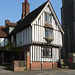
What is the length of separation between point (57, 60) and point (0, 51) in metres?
11.8

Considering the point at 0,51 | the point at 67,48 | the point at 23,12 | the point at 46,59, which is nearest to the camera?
the point at 46,59

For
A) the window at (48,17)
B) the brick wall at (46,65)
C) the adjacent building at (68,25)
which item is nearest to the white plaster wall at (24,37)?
the window at (48,17)

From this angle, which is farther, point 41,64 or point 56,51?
point 56,51

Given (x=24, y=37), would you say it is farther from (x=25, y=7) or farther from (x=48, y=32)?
(x=25, y=7)

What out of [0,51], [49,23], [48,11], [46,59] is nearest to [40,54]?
[46,59]

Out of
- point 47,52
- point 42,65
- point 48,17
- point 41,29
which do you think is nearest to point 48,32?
point 41,29

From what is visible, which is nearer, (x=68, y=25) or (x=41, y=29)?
(x=41, y=29)

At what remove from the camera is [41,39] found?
2184 centimetres

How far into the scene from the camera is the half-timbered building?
20722 mm

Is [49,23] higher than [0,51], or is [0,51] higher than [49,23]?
[49,23]

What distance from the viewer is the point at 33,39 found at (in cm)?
2077

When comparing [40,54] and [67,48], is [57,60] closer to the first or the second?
[40,54]

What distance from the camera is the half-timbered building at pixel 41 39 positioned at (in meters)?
20.7

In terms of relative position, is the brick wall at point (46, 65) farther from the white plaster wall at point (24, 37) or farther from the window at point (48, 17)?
the window at point (48, 17)
